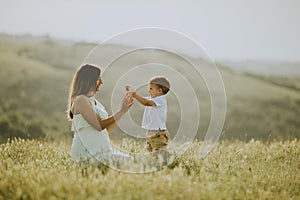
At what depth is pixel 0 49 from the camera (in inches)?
825

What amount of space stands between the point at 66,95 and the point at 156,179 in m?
12.9

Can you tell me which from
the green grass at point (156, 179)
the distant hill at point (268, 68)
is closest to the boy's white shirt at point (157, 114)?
the green grass at point (156, 179)

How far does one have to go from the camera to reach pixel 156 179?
602 centimetres

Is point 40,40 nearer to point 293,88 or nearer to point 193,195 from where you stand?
point 293,88

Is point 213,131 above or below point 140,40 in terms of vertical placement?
below

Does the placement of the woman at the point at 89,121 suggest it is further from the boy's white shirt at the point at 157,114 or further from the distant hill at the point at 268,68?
the distant hill at the point at 268,68

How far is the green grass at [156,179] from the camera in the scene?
578 centimetres

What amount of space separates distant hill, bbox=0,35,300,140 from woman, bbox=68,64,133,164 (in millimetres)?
8965

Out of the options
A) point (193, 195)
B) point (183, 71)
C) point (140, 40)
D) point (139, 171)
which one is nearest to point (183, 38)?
point (140, 40)

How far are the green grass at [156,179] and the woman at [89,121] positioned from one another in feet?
0.82

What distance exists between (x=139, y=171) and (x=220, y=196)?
108cm

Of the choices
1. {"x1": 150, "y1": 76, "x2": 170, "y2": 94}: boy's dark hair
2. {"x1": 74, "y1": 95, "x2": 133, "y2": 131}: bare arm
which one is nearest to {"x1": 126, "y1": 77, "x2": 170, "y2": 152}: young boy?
{"x1": 150, "y1": 76, "x2": 170, "y2": 94}: boy's dark hair

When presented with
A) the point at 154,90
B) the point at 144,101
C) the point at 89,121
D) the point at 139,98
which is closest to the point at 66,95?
the point at 154,90

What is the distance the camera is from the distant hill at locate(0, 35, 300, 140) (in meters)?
17.2
